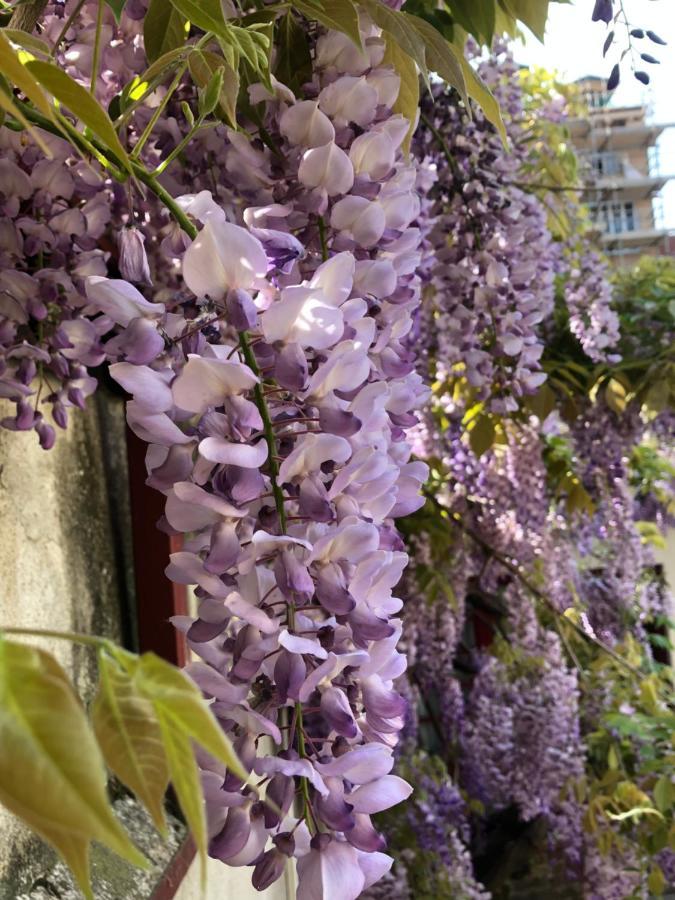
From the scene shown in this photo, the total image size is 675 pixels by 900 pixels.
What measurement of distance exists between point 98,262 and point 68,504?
400 millimetres

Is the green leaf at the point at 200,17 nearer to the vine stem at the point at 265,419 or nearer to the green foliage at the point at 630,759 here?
the vine stem at the point at 265,419

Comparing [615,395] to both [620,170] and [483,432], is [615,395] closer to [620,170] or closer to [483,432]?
[483,432]

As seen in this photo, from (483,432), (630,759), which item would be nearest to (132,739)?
(483,432)

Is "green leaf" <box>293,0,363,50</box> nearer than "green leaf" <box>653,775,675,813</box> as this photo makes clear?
Yes

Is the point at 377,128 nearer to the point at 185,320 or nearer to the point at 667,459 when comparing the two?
the point at 185,320

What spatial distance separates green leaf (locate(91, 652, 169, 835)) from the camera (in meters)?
0.22

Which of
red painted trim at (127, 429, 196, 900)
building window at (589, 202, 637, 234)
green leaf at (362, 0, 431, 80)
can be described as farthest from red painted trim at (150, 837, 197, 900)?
building window at (589, 202, 637, 234)

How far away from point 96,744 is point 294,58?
2.11 ft

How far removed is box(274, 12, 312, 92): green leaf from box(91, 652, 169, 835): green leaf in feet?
1.98

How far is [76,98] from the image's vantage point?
0.38 m

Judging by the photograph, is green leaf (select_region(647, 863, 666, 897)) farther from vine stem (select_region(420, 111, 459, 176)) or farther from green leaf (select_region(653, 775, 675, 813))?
vine stem (select_region(420, 111, 459, 176))

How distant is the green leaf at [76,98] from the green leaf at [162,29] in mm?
286

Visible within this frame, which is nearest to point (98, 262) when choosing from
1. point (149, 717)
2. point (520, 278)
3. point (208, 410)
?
point (208, 410)

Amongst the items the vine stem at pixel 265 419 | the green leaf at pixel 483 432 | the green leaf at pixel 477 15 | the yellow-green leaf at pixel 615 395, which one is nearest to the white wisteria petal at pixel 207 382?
the vine stem at pixel 265 419
